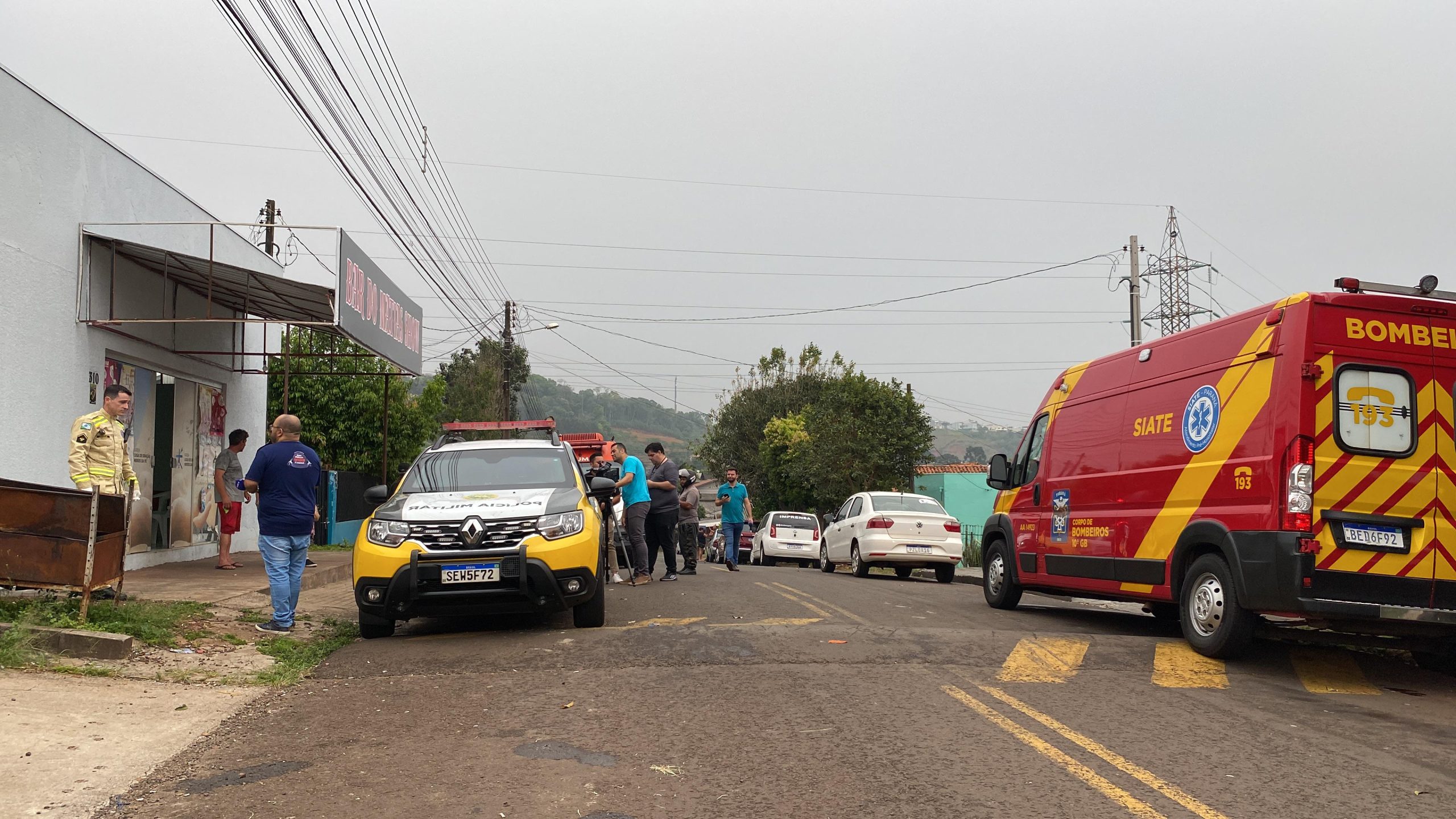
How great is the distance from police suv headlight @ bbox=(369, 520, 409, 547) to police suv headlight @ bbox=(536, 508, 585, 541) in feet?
3.36

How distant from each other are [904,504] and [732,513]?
2887 mm

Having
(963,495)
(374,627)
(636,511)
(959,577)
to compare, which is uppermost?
(636,511)

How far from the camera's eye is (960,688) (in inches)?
266

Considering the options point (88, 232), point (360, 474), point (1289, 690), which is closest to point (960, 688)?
point (1289, 690)

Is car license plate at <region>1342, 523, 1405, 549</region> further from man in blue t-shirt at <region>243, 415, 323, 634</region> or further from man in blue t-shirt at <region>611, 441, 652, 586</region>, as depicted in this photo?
man in blue t-shirt at <region>611, 441, 652, 586</region>

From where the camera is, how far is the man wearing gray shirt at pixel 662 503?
13953 mm

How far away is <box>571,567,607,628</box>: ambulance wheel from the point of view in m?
9.18

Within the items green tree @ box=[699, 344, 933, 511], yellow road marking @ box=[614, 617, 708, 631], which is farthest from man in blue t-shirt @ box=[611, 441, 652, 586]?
green tree @ box=[699, 344, 933, 511]

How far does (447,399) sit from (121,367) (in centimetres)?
5158

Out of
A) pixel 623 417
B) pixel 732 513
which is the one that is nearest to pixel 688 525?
pixel 732 513

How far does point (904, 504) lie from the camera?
61.5 ft

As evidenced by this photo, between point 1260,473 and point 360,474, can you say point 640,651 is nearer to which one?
point 1260,473

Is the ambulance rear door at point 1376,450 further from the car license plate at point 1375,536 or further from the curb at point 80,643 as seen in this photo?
the curb at point 80,643

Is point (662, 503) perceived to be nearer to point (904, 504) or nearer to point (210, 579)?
point (210, 579)
